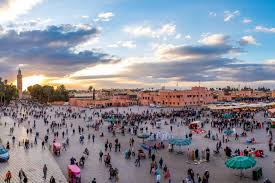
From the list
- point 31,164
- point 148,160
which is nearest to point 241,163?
point 148,160

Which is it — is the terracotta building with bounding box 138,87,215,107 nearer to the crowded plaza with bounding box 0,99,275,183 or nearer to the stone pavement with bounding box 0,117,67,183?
the crowded plaza with bounding box 0,99,275,183

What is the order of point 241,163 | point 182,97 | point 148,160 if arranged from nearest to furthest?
point 241,163, point 148,160, point 182,97

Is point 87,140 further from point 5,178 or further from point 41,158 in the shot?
point 5,178

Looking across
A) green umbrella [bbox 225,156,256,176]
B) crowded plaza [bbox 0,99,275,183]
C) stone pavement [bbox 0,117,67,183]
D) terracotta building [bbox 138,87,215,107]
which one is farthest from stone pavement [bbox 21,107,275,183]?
Answer: terracotta building [bbox 138,87,215,107]

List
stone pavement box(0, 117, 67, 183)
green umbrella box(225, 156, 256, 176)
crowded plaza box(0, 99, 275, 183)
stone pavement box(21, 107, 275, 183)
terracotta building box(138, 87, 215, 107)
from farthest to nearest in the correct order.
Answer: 1. terracotta building box(138, 87, 215, 107)
2. stone pavement box(0, 117, 67, 183)
3. stone pavement box(21, 107, 275, 183)
4. crowded plaza box(0, 99, 275, 183)
5. green umbrella box(225, 156, 256, 176)

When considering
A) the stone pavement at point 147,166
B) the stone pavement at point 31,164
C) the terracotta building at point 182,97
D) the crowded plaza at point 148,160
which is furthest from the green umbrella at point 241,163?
the terracotta building at point 182,97

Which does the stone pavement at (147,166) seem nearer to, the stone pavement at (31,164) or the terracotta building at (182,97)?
the stone pavement at (31,164)

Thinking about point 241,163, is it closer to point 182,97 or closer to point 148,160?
point 148,160

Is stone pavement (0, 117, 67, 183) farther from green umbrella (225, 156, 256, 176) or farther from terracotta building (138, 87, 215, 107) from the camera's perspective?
terracotta building (138, 87, 215, 107)

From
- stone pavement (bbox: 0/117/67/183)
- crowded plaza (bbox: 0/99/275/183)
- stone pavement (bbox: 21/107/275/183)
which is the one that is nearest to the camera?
crowded plaza (bbox: 0/99/275/183)

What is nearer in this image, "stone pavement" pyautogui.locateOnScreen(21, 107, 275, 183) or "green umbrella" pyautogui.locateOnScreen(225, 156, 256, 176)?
"green umbrella" pyautogui.locateOnScreen(225, 156, 256, 176)

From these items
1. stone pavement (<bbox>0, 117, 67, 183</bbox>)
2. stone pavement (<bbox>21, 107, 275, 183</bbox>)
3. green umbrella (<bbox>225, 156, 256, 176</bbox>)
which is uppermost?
green umbrella (<bbox>225, 156, 256, 176</bbox>)

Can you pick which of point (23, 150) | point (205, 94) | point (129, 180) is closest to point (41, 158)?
point (23, 150)

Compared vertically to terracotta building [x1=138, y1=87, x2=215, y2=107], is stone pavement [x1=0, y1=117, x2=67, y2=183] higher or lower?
lower
